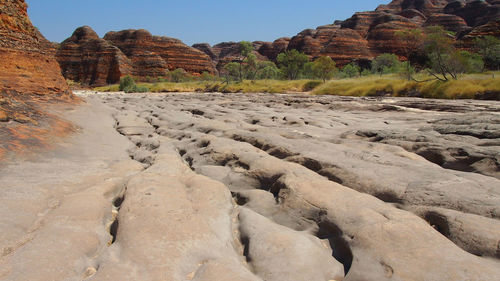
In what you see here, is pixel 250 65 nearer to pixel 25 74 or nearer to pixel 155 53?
pixel 155 53

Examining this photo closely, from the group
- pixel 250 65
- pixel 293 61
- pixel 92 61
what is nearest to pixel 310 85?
pixel 250 65

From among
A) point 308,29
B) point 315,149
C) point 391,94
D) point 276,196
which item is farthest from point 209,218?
point 308,29

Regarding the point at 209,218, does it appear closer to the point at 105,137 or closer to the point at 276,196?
the point at 276,196

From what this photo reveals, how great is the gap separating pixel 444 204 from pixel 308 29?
114404mm

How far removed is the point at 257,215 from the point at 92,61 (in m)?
75.3

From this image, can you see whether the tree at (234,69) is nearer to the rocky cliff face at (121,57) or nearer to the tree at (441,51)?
the rocky cliff face at (121,57)

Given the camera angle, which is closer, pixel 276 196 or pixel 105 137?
pixel 276 196

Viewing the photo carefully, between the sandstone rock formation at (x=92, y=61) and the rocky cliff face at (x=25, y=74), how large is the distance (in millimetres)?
59795

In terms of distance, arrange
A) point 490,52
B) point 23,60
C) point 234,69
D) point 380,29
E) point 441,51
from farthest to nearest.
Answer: point 380,29, point 234,69, point 490,52, point 441,51, point 23,60

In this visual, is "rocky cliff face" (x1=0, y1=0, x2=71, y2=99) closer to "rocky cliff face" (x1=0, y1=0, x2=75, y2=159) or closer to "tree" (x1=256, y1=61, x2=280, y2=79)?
"rocky cliff face" (x1=0, y1=0, x2=75, y2=159)

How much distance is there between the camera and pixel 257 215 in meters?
2.36

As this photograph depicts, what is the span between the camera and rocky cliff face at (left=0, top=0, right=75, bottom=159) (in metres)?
4.75

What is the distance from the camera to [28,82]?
7719 millimetres

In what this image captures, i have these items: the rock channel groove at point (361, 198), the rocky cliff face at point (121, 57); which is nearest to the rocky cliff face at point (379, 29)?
the rocky cliff face at point (121, 57)
